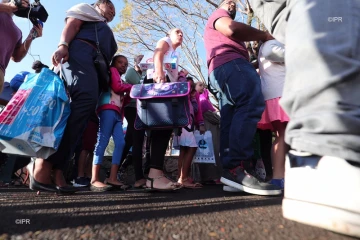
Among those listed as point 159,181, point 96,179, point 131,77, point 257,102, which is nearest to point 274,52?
point 257,102

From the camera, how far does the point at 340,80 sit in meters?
0.72

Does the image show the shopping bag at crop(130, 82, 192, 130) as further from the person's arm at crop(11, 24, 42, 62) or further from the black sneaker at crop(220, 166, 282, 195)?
the person's arm at crop(11, 24, 42, 62)

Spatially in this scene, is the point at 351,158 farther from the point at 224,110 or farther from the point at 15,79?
the point at 15,79

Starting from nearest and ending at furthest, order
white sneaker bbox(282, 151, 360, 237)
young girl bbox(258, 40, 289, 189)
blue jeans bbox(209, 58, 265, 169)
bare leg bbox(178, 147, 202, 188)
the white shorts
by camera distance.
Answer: white sneaker bbox(282, 151, 360, 237) < blue jeans bbox(209, 58, 265, 169) < young girl bbox(258, 40, 289, 189) < bare leg bbox(178, 147, 202, 188) < the white shorts

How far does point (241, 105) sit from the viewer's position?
6.16 feet

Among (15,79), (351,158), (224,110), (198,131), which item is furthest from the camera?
(198,131)

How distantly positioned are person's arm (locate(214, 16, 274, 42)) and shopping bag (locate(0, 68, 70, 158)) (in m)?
1.23

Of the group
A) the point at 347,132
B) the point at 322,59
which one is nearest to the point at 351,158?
the point at 347,132

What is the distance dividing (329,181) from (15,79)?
3392 millimetres

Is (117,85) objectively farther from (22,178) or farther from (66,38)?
(22,178)

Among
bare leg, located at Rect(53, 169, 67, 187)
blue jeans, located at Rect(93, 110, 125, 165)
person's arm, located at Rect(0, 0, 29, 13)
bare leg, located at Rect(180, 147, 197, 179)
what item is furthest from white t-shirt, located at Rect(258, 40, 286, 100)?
person's arm, located at Rect(0, 0, 29, 13)

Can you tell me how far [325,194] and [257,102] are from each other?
4.11 ft

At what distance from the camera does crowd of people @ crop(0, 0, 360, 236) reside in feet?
2.26

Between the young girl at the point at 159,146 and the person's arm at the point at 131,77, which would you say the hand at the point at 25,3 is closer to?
the young girl at the point at 159,146
